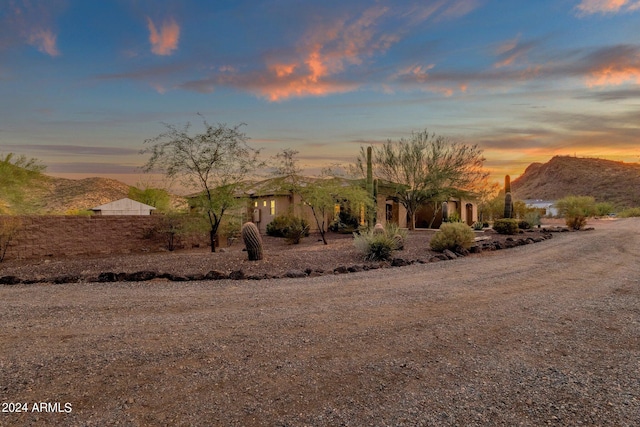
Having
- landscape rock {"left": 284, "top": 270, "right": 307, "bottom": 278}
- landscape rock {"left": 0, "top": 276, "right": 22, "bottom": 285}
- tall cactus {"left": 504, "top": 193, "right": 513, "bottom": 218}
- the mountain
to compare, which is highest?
the mountain

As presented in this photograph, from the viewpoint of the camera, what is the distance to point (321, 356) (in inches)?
174

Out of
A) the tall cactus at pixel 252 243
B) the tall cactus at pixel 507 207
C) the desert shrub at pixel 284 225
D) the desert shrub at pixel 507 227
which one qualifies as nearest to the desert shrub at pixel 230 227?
the desert shrub at pixel 284 225

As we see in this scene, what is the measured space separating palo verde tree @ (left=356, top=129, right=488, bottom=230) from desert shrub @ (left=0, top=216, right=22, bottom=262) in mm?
19619

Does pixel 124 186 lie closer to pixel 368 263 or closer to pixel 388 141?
pixel 388 141

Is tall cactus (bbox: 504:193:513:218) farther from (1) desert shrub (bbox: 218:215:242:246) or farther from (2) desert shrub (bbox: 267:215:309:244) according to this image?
(1) desert shrub (bbox: 218:215:242:246)

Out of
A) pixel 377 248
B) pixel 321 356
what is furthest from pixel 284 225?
pixel 321 356

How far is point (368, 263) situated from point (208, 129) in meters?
9.77

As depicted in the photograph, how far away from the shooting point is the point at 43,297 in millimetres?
7469

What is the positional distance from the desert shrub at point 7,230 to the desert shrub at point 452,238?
50.8 feet

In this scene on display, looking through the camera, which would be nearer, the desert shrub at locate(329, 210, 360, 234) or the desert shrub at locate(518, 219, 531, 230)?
the desert shrub at locate(329, 210, 360, 234)

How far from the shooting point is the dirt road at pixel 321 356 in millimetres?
3320

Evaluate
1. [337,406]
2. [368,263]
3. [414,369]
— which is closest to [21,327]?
[337,406]

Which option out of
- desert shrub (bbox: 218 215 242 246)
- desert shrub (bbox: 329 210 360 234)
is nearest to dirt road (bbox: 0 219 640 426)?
desert shrub (bbox: 218 215 242 246)

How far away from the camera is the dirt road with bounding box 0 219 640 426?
131 inches
